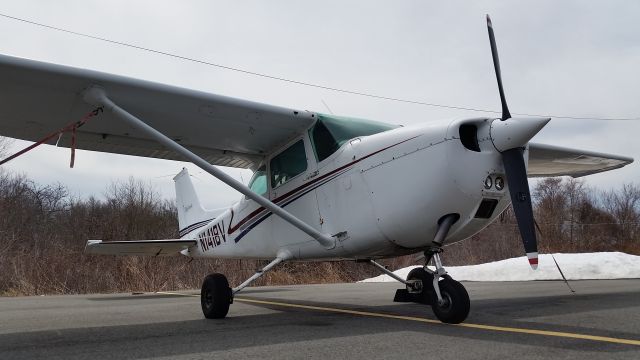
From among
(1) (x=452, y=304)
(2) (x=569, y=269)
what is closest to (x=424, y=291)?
(1) (x=452, y=304)

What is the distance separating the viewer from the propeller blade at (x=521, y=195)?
4520 mm

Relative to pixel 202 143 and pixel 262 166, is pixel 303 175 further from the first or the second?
pixel 202 143

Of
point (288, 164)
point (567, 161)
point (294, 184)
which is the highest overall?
point (567, 161)

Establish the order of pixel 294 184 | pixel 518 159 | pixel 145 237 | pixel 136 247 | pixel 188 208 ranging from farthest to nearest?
pixel 145 237 < pixel 188 208 < pixel 136 247 < pixel 294 184 < pixel 518 159

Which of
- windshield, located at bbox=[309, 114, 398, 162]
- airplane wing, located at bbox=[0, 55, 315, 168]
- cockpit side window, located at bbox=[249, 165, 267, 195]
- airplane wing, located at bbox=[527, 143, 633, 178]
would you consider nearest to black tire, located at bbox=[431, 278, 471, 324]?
windshield, located at bbox=[309, 114, 398, 162]

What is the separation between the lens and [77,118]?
5977mm

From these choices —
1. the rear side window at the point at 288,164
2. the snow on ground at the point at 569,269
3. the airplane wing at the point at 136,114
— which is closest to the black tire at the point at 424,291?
the rear side window at the point at 288,164

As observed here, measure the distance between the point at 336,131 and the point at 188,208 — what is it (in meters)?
5.77

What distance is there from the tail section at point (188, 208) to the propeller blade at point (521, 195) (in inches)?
244

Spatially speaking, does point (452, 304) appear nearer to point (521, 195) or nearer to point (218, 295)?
point (521, 195)

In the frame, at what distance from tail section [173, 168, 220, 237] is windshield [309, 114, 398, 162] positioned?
409 cm

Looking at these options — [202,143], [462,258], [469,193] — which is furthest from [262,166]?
[462,258]

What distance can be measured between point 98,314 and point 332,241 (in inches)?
138

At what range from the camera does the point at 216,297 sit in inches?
229
